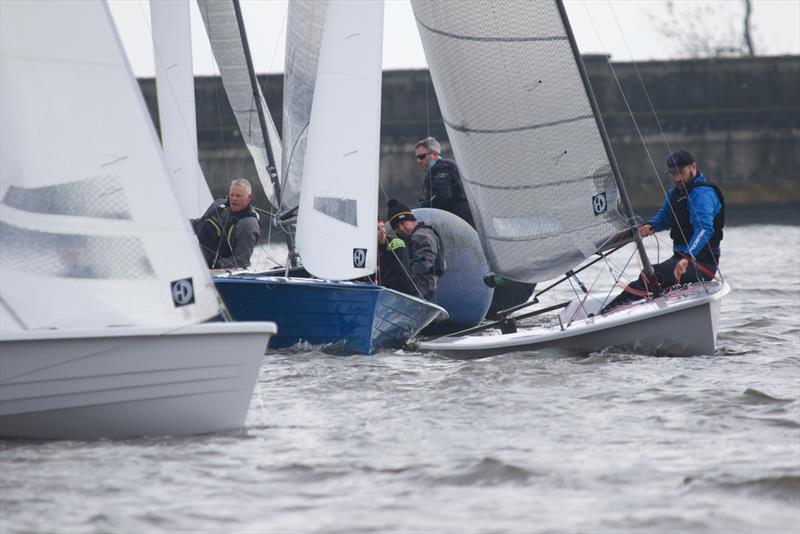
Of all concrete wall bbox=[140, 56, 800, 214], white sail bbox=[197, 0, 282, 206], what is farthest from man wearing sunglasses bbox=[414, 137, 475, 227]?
concrete wall bbox=[140, 56, 800, 214]

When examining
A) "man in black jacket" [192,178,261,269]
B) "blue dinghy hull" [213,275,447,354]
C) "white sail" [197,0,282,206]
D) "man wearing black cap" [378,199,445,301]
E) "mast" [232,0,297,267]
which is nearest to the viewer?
"blue dinghy hull" [213,275,447,354]

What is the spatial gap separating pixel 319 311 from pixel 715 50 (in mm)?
43373

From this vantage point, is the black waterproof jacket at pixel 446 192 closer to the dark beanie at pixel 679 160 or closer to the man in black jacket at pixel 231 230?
the man in black jacket at pixel 231 230

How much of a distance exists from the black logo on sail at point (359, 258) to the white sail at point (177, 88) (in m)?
4.00

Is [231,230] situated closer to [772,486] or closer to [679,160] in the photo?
[679,160]

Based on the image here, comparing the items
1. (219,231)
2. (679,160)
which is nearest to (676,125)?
(219,231)

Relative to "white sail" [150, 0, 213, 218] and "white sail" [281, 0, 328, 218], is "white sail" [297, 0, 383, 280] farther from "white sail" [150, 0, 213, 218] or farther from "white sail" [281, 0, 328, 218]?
"white sail" [150, 0, 213, 218]

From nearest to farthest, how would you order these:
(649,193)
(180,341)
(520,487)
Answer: (520,487) < (180,341) < (649,193)

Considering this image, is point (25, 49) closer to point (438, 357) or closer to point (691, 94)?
point (438, 357)

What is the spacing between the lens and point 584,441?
654cm

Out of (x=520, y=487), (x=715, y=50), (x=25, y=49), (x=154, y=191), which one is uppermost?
(x=715, y=50)

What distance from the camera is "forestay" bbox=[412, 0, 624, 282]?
31.7 ft

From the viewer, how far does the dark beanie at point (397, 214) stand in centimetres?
1038

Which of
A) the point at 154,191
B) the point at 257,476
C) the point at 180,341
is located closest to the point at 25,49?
the point at 154,191
